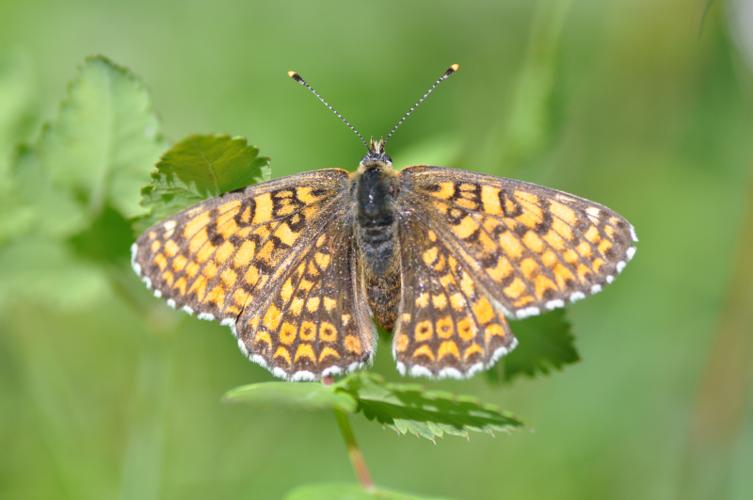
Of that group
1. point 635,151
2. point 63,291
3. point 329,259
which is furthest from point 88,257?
point 635,151

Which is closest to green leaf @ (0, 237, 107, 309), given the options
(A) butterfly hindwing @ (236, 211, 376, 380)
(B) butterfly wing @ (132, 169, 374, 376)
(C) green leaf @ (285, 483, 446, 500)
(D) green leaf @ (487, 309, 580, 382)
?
(B) butterfly wing @ (132, 169, 374, 376)

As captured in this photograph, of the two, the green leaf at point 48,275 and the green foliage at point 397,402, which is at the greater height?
the green foliage at point 397,402

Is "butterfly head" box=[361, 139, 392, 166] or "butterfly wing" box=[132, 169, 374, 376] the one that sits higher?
"butterfly head" box=[361, 139, 392, 166]

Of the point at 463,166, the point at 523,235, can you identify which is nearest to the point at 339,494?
the point at 523,235

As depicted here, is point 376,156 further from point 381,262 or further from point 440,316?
point 440,316

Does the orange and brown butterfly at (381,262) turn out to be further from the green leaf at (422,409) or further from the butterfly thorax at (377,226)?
the green leaf at (422,409)

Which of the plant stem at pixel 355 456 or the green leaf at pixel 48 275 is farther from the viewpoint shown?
the green leaf at pixel 48 275

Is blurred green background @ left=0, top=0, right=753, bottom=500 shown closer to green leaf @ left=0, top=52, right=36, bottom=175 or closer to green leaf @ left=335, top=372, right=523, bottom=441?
green leaf @ left=0, top=52, right=36, bottom=175

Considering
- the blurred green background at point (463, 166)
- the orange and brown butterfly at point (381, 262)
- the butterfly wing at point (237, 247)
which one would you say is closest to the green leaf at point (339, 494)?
the orange and brown butterfly at point (381, 262)

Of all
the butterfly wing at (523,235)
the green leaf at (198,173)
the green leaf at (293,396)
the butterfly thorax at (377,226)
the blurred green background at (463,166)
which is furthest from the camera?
the blurred green background at (463,166)
